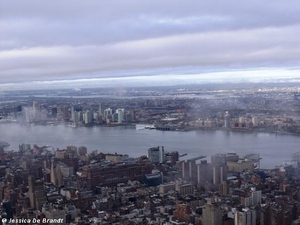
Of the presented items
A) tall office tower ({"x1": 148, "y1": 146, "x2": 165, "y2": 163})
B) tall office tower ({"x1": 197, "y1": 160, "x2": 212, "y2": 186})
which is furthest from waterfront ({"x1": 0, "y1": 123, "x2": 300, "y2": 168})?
tall office tower ({"x1": 197, "y1": 160, "x2": 212, "y2": 186})

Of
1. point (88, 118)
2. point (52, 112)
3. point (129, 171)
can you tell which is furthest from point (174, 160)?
point (88, 118)

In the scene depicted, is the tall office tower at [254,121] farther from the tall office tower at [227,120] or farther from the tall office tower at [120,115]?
the tall office tower at [120,115]

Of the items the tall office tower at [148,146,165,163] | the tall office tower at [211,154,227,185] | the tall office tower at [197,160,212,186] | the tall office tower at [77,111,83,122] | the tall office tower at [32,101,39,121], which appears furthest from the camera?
the tall office tower at [77,111,83,122]

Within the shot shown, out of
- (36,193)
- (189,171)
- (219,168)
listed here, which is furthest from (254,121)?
(36,193)

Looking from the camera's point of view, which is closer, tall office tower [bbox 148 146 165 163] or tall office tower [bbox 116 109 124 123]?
tall office tower [bbox 148 146 165 163]

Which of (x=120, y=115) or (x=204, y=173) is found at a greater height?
(x=120, y=115)

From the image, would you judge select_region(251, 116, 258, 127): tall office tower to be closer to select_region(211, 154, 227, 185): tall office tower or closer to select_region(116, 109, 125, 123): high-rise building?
select_region(211, 154, 227, 185): tall office tower

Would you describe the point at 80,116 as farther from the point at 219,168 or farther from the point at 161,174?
the point at 219,168
